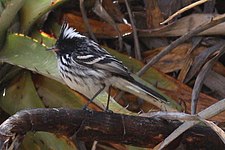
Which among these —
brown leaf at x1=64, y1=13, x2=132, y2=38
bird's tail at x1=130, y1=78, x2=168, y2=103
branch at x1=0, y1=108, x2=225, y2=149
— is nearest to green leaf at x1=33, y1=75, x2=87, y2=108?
bird's tail at x1=130, y1=78, x2=168, y2=103

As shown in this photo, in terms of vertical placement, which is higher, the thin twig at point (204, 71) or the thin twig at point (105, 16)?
the thin twig at point (105, 16)

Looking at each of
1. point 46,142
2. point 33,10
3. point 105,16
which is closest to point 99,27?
point 105,16

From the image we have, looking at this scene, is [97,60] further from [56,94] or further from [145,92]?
[56,94]

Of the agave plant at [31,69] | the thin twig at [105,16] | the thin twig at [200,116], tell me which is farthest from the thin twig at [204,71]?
the thin twig at [200,116]

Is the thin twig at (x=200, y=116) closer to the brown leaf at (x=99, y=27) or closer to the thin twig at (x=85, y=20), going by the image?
the thin twig at (x=85, y=20)

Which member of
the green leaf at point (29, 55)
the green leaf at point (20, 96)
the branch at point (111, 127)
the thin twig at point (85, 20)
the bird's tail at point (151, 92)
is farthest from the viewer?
the thin twig at point (85, 20)

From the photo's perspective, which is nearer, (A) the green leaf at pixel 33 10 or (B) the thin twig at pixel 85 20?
(A) the green leaf at pixel 33 10
